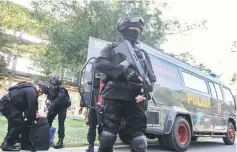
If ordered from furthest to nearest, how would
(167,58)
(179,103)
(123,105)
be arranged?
(167,58) → (179,103) → (123,105)

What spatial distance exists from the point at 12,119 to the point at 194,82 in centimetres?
476

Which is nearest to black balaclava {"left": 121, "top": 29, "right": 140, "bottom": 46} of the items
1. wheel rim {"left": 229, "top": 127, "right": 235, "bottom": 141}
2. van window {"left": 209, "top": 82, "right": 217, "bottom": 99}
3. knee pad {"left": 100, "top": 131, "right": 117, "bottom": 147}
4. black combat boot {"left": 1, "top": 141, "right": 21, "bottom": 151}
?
knee pad {"left": 100, "top": 131, "right": 117, "bottom": 147}

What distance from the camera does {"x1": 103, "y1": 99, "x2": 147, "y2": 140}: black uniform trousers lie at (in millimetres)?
3047

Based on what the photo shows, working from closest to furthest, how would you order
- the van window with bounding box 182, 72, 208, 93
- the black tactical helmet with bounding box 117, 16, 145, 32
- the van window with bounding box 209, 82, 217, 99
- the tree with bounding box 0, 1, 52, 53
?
the black tactical helmet with bounding box 117, 16, 145, 32
the van window with bounding box 182, 72, 208, 93
the van window with bounding box 209, 82, 217, 99
the tree with bounding box 0, 1, 52, 53

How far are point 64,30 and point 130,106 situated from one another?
389 inches

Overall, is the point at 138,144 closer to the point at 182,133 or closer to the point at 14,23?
the point at 182,133

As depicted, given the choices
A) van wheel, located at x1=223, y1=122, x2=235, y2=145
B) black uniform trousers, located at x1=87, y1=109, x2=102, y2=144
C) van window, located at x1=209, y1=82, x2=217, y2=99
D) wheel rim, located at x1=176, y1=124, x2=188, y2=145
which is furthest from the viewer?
van wheel, located at x1=223, y1=122, x2=235, y2=145

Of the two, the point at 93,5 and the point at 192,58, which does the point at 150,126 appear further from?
the point at 192,58

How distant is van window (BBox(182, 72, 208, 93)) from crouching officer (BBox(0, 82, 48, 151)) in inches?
150

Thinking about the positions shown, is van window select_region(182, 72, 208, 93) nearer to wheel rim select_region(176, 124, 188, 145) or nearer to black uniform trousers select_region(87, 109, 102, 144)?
wheel rim select_region(176, 124, 188, 145)

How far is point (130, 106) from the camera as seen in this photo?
3.10 meters

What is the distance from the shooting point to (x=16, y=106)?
492 cm

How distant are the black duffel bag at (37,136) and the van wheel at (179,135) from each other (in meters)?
2.80

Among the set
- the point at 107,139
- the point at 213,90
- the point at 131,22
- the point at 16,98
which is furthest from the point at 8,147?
the point at 213,90
